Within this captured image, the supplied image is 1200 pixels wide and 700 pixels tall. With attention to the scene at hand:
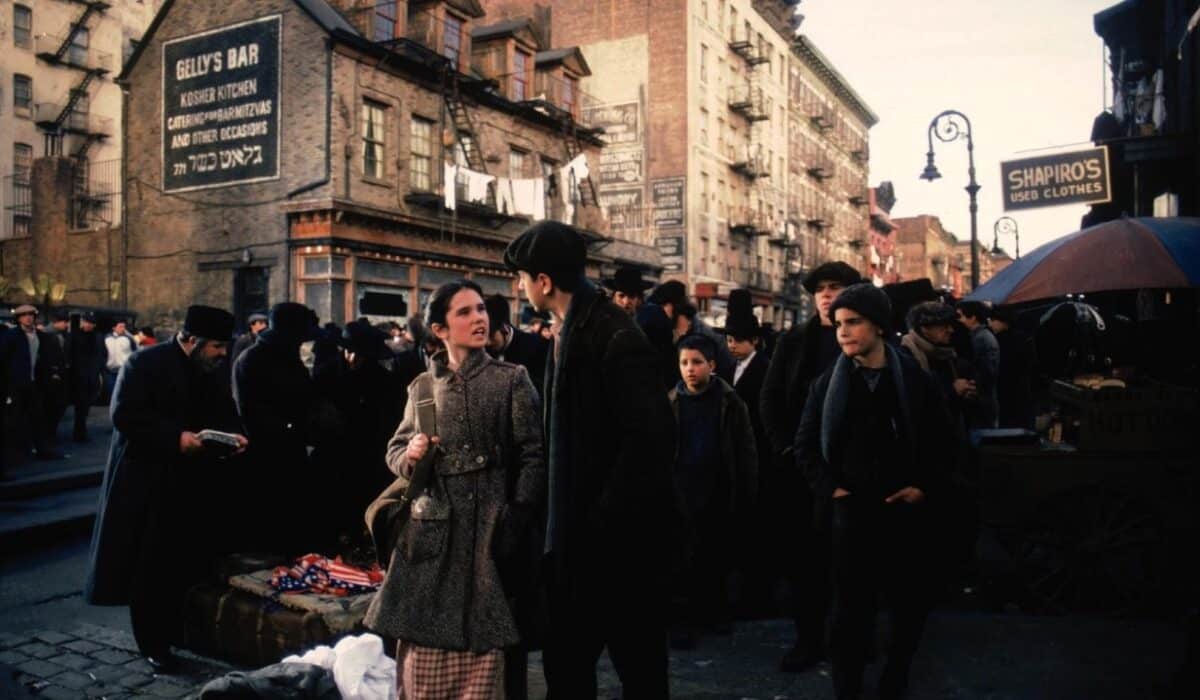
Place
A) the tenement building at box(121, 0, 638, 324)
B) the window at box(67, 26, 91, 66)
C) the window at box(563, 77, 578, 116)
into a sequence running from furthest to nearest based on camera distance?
1. the window at box(67, 26, 91, 66)
2. the window at box(563, 77, 578, 116)
3. the tenement building at box(121, 0, 638, 324)

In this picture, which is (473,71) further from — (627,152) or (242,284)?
(627,152)

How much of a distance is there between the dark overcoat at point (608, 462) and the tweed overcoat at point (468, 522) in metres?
0.25

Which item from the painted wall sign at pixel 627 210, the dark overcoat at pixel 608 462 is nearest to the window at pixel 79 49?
the painted wall sign at pixel 627 210

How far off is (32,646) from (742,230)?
42.9m

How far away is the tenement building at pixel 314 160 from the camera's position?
22.1 m

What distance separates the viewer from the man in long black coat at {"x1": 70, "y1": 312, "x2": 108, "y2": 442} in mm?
14000

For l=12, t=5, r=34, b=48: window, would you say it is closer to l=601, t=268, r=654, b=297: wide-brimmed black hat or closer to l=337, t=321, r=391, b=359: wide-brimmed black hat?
l=337, t=321, r=391, b=359: wide-brimmed black hat

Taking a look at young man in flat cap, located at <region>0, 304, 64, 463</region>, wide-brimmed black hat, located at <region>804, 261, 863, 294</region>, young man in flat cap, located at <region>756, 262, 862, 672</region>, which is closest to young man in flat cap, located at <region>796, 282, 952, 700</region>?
young man in flat cap, located at <region>756, 262, 862, 672</region>

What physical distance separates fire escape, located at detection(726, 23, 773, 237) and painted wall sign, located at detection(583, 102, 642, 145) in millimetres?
6441

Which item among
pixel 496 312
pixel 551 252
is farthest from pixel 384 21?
pixel 551 252

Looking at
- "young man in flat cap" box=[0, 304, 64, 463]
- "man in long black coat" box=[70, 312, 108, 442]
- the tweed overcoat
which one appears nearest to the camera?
the tweed overcoat

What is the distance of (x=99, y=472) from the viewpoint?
1084 centimetres

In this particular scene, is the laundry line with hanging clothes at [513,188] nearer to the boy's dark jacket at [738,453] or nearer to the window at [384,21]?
the window at [384,21]

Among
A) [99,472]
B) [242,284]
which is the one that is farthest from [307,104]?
[99,472]
